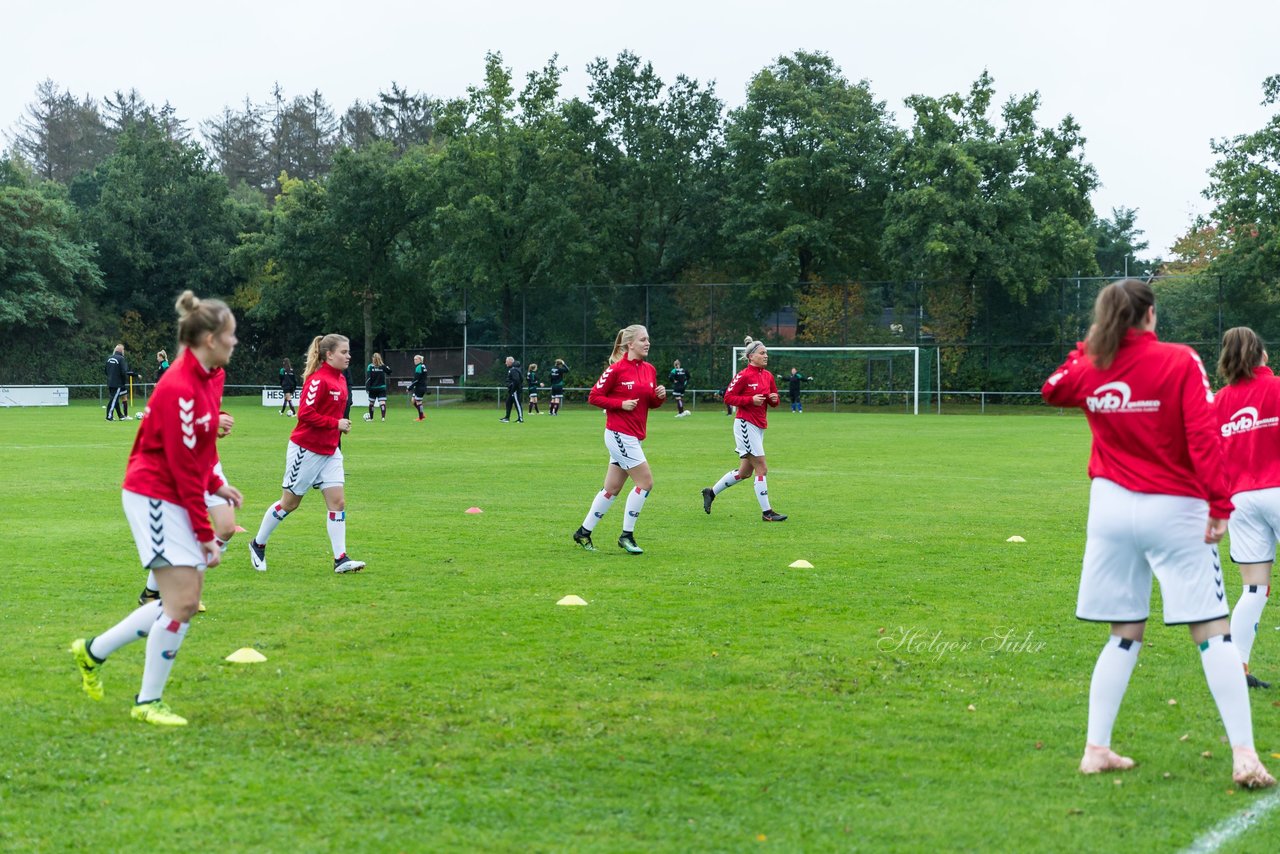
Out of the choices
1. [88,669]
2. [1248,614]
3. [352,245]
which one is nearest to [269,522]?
[88,669]

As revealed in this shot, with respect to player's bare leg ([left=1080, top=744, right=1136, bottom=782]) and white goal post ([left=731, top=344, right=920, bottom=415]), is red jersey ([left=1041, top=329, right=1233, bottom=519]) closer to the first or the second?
player's bare leg ([left=1080, top=744, right=1136, bottom=782])

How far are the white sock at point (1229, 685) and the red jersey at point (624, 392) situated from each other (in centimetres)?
736

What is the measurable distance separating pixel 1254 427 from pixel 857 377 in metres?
41.3

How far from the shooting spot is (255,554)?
10789mm

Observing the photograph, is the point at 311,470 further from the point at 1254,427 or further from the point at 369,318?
the point at 369,318

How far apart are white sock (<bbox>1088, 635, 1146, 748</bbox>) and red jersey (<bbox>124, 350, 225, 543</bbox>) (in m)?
3.90

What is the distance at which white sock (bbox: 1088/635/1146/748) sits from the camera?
5.43m

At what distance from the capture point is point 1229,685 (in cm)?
527

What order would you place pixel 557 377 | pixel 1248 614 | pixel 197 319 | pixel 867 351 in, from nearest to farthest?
pixel 197 319 < pixel 1248 614 < pixel 557 377 < pixel 867 351

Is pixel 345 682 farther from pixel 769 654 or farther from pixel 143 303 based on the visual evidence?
pixel 143 303

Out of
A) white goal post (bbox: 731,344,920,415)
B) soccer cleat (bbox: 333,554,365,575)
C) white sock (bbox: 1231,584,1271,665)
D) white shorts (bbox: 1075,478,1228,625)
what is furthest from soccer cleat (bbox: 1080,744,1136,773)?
white goal post (bbox: 731,344,920,415)

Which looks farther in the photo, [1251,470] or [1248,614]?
[1251,470]

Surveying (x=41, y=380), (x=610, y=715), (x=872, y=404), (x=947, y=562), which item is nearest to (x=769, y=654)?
(x=610, y=715)

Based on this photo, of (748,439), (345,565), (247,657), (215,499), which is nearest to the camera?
(215,499)
